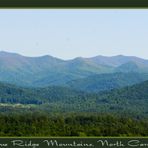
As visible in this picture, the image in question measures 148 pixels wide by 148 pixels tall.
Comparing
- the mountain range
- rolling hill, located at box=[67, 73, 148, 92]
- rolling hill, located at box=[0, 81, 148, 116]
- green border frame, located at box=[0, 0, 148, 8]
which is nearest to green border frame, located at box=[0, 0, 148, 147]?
green border frame, located at box=[0, 0, 148, 8]

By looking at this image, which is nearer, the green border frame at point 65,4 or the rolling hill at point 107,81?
the green border frame at point 65,4

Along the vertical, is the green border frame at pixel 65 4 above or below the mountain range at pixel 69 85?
above

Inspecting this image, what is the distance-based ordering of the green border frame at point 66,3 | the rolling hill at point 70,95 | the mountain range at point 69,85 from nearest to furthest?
1. the green border frame at point 66,3
2. the rolling hill at point 70,95
3. the mountain range at point 69,85

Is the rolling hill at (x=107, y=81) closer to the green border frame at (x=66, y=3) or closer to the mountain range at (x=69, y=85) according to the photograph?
the mountain range at (x=69, y=85)

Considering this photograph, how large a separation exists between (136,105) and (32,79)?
15.0 feet

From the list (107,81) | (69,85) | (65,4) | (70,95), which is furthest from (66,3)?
(107,81)

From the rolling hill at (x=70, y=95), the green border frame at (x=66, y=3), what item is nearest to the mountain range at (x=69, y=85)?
the rolling hill at (x=70, y=95)

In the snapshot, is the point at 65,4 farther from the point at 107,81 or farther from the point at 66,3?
the point at 107,81

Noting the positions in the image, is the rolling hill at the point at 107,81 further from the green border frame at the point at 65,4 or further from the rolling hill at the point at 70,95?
the green border frame at the point at 65,4

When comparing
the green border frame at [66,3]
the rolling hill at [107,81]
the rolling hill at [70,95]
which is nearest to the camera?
the green border frame at [66,3]

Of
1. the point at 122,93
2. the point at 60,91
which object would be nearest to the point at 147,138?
the point at 60,91

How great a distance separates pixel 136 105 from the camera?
43.7 feet

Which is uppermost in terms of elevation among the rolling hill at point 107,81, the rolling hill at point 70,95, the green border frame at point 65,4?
the green border frame at point 65,4

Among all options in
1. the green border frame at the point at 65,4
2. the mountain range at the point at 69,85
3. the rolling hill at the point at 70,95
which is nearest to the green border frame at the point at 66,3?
the green border frame at the point at 65,4
